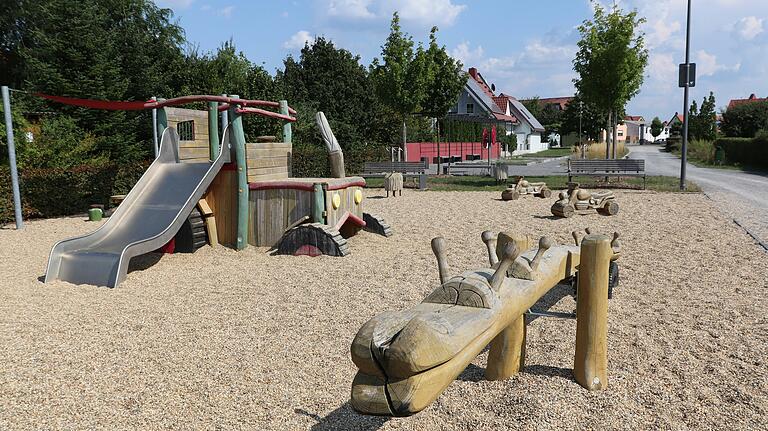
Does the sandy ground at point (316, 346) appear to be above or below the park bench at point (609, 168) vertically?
below

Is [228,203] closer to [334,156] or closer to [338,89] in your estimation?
[334,156]

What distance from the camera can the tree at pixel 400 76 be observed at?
21.4 meters

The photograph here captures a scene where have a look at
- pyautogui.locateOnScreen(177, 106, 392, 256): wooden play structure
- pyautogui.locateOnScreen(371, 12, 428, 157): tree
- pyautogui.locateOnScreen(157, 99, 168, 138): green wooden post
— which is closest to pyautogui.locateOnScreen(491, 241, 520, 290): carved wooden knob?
pyautogui.locateOnScreen(177, 106, 392, 256): wooden play structure

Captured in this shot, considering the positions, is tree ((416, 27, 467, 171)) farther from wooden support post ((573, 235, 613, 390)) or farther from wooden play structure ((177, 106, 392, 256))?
wooden support post ((573, 235, 613, 390))

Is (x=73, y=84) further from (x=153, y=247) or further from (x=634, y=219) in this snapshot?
(x=634, y=219)

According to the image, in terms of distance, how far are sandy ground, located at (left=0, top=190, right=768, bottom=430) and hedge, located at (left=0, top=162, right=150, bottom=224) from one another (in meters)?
4.25

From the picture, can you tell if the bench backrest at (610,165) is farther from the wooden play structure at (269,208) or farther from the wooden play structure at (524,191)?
the wooden play structure at (269,208)

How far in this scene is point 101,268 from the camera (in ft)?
20.9

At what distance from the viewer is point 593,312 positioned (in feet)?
11.5

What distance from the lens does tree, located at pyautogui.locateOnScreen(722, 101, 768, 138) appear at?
132ft

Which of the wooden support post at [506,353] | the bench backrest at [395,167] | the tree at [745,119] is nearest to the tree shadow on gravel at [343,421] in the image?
the wooden support post at [506,353]

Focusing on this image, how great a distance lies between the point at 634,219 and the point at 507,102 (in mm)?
45697

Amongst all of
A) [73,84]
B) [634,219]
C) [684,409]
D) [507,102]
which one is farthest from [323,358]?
[507,102]

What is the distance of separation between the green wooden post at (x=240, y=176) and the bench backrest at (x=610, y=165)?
444 inches
